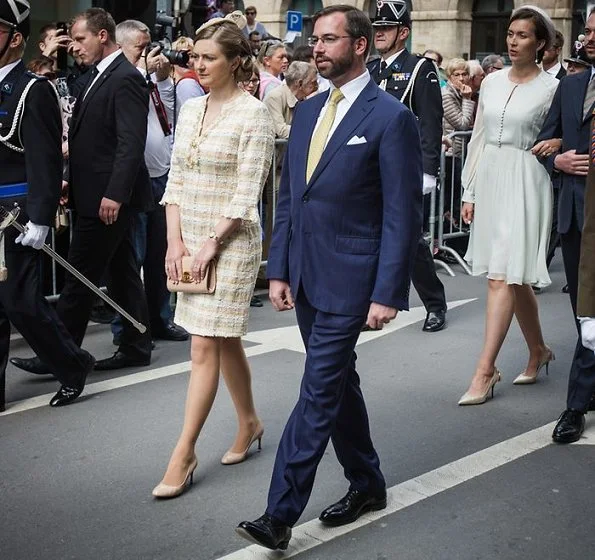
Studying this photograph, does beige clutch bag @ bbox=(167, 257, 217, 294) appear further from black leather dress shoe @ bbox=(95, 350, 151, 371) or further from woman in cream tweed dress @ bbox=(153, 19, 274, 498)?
black leather dress shoe @ bbox=(95, 350, 151, 371)

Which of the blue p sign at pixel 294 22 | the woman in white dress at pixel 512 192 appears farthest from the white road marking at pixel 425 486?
the blue p sign at pixel 294 22

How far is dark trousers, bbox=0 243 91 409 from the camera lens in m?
6.28

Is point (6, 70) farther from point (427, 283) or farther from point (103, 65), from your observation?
point (427, 283)

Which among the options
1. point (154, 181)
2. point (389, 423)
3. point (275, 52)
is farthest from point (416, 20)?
point (389, 423)

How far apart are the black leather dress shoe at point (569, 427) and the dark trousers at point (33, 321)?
8.19ft

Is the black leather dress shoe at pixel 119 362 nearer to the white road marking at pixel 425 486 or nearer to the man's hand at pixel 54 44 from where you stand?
the white road marking at pixel 425 486

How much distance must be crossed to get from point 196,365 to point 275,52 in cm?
790

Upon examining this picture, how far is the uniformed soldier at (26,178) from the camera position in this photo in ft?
20.3

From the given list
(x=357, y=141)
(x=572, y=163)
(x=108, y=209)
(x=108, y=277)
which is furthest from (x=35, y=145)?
(x=572, y=163)

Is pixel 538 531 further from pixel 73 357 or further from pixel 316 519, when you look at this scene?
pixel 73 357

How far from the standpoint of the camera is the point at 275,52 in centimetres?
1259

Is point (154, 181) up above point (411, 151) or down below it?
below

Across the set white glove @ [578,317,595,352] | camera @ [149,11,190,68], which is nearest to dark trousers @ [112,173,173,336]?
camera @ [149,11,190,68]

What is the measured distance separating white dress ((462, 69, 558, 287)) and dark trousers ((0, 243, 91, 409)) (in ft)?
7.55
